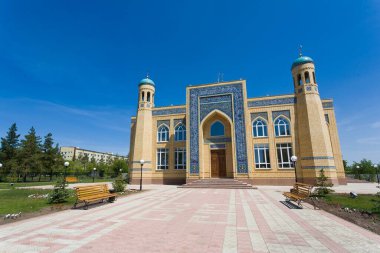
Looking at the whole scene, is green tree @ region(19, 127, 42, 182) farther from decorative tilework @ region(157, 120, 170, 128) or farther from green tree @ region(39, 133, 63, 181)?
decorative tilework @ region(157, 120, 170, 128)

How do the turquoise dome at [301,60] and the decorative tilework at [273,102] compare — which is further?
the decorative tilework at [273,102]

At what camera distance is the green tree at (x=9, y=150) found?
28.9 meters

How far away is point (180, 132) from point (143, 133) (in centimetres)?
401

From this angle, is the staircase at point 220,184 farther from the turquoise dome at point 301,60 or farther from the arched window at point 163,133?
the turquoise dome at point 301,60

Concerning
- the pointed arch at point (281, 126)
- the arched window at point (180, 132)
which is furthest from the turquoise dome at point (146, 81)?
the pointed arch at point (281, 126)

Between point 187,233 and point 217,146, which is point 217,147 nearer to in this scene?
point 217,146

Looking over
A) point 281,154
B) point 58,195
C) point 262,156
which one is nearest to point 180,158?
point 262,156

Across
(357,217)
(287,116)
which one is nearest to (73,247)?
(357,217)

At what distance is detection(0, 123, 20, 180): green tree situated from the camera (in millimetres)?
28938

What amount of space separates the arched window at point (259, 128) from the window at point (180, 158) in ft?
24.9

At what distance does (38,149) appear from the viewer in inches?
1233

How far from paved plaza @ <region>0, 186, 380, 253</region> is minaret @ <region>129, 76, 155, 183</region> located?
14503 mm

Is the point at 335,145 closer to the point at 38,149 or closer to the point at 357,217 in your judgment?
the point at 357,217

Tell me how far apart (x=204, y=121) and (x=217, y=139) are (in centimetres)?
229
